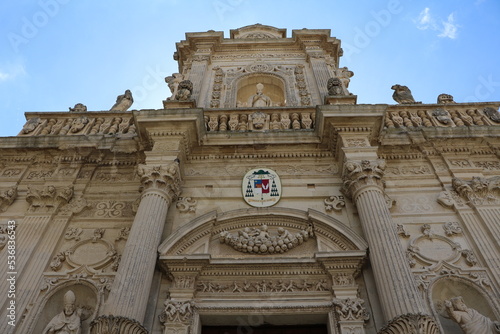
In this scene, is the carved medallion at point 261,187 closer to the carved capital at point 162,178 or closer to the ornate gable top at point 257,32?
the carved capital at point 162,178

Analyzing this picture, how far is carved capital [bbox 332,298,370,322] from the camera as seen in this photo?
6355 millimetres

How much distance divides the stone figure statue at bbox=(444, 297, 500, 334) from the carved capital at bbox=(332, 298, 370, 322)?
1.31 meters

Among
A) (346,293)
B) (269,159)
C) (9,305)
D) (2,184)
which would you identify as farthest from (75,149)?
(346,293)

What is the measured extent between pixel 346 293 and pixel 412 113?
5.97 m

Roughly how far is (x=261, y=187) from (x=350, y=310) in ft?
10.5

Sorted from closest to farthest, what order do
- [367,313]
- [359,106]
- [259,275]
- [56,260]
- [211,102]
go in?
[367,313] → [259,275] → [56,260] → [359,106] → [211,102]

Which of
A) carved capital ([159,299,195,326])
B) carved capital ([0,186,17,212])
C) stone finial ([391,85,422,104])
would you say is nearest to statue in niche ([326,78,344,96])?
stone finial ([391,85,422,104])

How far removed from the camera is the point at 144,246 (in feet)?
22.2

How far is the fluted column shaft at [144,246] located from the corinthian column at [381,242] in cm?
363

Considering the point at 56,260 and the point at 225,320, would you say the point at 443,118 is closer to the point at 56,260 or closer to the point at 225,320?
the point at 225,320

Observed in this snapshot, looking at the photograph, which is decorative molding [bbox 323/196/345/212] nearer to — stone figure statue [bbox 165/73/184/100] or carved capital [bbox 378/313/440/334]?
carved capital [bbox 378/313/440/334]

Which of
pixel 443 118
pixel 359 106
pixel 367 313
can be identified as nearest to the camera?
pixel 367 313

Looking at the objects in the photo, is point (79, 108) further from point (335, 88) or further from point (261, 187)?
point (335, 88)

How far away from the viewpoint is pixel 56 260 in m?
7.58
